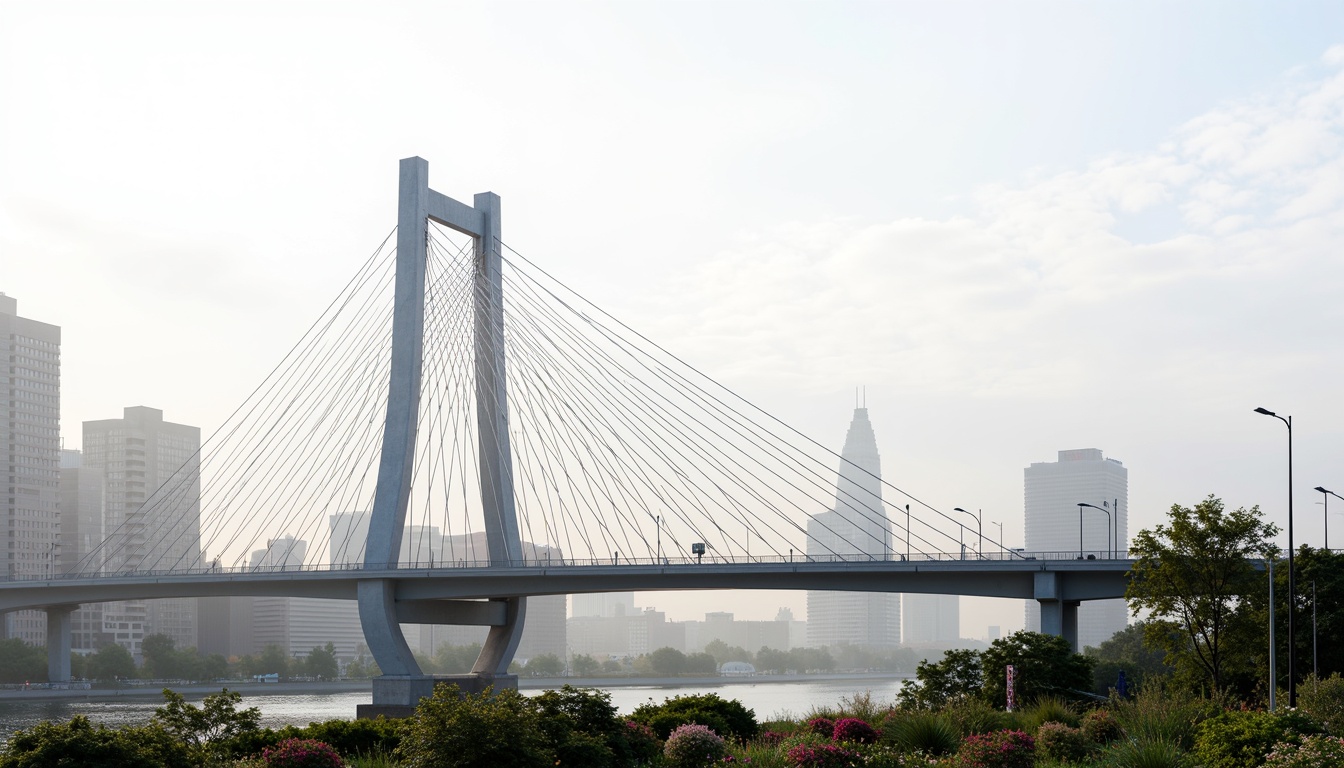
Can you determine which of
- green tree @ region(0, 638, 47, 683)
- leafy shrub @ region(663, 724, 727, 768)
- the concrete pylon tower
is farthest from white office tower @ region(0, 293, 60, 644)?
leafy shrub @ region(663, 724, 727, 768)

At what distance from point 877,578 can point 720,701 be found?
30515 mm

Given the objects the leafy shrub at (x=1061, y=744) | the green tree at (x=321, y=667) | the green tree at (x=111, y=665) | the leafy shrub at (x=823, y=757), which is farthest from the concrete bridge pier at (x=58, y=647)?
the leafy shrub at (x=823, y=757)

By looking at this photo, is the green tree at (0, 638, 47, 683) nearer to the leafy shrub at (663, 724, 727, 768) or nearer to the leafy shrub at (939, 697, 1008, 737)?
the leafy shrub at (939, 697, 1008, 737)

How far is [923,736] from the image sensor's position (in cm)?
2144

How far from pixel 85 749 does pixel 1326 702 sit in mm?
24527

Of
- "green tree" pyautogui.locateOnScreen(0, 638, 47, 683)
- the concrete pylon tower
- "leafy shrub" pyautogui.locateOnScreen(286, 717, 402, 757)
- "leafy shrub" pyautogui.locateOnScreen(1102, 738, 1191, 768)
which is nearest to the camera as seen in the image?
"leafy shrub" pyautogui.locateOnScreen(1102, 738, 1191, 768)

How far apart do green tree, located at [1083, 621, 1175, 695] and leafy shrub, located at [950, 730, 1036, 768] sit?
138 ft

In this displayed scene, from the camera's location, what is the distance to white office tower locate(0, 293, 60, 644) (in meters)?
170

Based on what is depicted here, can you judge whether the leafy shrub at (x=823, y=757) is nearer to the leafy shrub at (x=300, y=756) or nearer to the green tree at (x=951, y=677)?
the leafy shrub at (x=300, y=756)

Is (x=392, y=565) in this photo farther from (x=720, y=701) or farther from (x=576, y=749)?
(x=576, y=749)

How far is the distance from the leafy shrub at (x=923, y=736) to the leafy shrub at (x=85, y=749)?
34.5ft

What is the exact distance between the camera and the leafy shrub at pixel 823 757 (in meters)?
17.8

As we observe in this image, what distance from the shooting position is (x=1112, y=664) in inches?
3132

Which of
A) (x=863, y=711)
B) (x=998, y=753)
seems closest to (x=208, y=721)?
(x=998, y=753)
